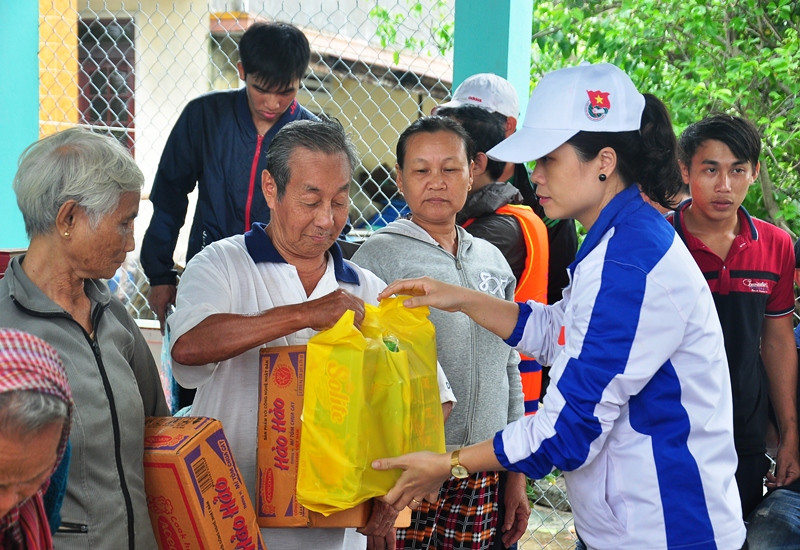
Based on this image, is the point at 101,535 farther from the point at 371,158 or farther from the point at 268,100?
the point at 371,158

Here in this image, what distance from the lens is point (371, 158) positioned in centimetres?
907

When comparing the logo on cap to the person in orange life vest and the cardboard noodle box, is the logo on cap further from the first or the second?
the person in orange life vest

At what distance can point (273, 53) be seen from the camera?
3.33 metres

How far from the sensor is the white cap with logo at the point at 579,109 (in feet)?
6.57

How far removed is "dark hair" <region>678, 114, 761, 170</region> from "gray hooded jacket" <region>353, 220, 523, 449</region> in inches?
38.0

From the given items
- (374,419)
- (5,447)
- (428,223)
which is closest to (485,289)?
(428,223)

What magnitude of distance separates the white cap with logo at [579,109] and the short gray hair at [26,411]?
1.15 metres

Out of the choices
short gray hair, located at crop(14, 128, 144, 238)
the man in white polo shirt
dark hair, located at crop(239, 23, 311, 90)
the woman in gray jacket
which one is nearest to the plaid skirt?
the woman in gray jacket

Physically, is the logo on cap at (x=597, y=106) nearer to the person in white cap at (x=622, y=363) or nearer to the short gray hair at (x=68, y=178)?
the person in white cap at (x=622, y=363)

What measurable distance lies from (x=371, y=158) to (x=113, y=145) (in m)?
7.13

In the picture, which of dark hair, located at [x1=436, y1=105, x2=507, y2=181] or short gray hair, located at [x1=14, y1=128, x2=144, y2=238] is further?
dark hair, located at [x1=436, y1=105, x2=507, y2=181]

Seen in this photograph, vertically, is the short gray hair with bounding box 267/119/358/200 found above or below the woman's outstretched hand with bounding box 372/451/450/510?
above

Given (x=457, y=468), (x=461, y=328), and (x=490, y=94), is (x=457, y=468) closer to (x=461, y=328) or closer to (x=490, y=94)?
(x=461, y=328)

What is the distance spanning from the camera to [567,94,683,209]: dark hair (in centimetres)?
202
